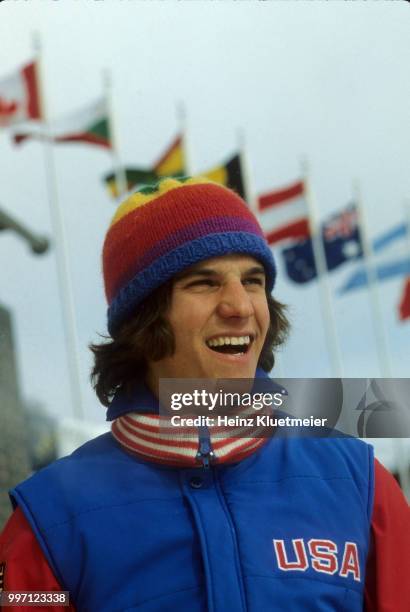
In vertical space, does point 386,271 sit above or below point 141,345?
above

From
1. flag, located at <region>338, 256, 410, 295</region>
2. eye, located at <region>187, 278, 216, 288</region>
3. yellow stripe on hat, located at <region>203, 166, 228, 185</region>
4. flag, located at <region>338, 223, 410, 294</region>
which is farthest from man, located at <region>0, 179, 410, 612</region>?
flag, located at <region>338, 223, 410, 294</region>

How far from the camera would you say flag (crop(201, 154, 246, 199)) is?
113 centimetres

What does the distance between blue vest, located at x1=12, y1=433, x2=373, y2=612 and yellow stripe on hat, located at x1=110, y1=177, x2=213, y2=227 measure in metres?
0.29

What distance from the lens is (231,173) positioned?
1.14 metres

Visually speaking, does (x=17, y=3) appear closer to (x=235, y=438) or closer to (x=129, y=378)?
(x=129, y=378)

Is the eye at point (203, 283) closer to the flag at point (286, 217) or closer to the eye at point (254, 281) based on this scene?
the eye at point (254, 281)

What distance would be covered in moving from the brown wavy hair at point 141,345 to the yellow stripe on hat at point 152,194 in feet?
0.34

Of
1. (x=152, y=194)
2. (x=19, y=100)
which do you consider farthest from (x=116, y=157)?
(x=19, y=100)

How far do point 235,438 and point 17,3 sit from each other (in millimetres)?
591

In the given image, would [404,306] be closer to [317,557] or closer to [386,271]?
[317,557]

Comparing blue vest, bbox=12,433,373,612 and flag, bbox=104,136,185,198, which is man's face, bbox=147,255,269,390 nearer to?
blue vest, bbox=12,433,373,612

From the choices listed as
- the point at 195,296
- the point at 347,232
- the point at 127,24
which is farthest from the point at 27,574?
the point at 347,232

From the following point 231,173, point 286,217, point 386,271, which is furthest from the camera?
point 286,217

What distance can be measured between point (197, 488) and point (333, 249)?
1331mm
